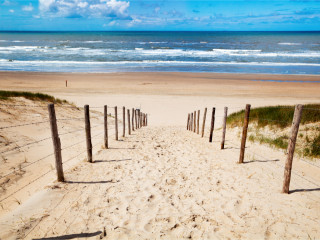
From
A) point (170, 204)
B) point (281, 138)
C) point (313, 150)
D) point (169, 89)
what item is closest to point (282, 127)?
point (281, 138)

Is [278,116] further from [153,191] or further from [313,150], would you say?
[153,191]

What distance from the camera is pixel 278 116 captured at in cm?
1176

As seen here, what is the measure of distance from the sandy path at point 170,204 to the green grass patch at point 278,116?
376 centimetres

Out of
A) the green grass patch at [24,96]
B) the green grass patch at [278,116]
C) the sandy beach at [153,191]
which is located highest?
the green grass patch at [24,96]

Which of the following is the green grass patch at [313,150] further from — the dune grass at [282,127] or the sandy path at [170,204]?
the sandy path at [170,204]

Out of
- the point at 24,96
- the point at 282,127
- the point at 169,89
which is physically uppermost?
the point at 24,96

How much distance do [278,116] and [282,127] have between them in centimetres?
123

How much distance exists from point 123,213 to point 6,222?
6.42 feet

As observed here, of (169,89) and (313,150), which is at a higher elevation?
(169,89)

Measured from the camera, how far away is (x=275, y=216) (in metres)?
4.63

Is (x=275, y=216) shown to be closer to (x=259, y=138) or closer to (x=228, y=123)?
(x=259, y=138)

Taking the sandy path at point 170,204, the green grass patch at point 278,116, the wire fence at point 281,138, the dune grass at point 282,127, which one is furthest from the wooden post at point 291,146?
the green grass patch at point 278,116

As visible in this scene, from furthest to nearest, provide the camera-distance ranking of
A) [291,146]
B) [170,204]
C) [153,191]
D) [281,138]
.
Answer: [281,138], [153,191], [291,146], [170,204]

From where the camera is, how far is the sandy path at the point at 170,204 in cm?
415
